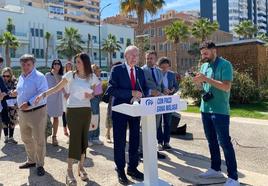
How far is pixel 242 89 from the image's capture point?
15672 mm

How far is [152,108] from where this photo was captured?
435 centimetres

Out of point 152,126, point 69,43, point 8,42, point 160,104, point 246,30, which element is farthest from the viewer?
point 246,30

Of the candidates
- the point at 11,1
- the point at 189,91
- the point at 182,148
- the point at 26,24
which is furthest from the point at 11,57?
the point at 182,148

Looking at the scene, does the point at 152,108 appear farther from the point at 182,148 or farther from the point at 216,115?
the point at 182,148

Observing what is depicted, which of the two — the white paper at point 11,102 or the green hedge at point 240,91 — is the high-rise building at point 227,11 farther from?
the white paper at point 11,102

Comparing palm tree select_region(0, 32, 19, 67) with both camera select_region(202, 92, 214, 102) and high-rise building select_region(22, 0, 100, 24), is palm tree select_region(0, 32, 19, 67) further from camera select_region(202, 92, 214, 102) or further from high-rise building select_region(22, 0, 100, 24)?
camera select_region(202, 92, 214, 102)

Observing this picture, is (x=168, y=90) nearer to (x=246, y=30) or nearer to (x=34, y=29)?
(x=34, y=29)

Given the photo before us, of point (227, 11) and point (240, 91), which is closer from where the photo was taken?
point (240, 91)

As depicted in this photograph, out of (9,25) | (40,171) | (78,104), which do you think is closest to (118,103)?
(78,104)

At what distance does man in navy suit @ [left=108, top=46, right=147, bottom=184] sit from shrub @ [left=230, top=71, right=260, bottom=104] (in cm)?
1079

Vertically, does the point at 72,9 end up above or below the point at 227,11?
below

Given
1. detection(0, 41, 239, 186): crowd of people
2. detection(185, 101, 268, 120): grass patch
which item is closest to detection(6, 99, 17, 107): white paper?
detection(0, 41, 239, 186): crowd of people

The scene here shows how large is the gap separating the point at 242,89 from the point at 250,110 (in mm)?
1643

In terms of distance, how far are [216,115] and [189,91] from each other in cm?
1143
